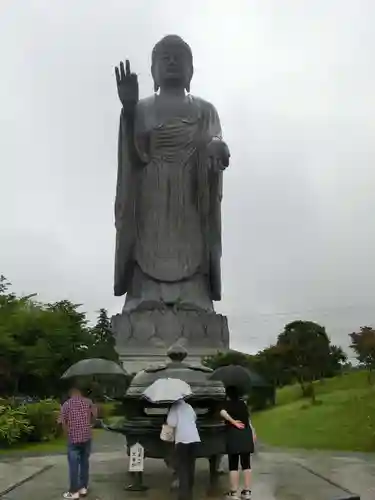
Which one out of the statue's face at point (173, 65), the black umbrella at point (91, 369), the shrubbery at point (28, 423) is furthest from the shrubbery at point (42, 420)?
the statue's face at point (173, 65)

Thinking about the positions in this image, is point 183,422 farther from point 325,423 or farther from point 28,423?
point 325,423

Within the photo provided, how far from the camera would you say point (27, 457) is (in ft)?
38.5

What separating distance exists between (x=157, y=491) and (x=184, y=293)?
17962 millimetres

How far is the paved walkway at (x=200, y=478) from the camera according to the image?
23.4 ft

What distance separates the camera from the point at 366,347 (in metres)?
21.6

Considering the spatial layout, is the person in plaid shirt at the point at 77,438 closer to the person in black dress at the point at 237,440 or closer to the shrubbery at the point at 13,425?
the person in black dress at the point at 237,440

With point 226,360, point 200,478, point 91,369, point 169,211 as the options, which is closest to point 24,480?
point 91,369

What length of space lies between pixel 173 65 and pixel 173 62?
3.8 inches

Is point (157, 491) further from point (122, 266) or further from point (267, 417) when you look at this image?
point (122, 266)

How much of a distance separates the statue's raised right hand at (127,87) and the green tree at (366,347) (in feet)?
30.2

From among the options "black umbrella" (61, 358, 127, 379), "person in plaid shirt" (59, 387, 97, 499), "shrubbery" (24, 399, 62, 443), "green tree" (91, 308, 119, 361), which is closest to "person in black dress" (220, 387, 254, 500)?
"person in plaid shirt" (59, 387, 97, 499)

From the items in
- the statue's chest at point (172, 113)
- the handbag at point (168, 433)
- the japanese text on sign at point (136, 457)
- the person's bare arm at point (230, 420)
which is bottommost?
the japanese text on sign at point (136, 457)

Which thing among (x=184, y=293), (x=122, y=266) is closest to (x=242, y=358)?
(x=184, y=293)

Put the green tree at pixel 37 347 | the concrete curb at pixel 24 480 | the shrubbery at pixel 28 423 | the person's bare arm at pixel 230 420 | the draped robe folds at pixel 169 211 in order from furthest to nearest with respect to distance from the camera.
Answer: the draped robe folds at pixel 169 211
the green tree at pixel 37 347
the shrubbery at pixel 28 423
the concrete curb at pixel 24 480
the person's bare arm at pixel 230 420
